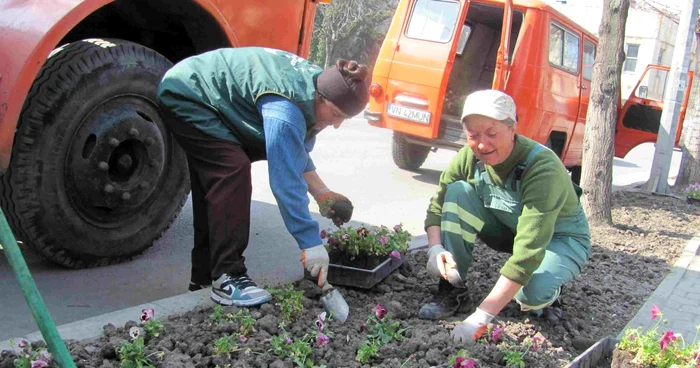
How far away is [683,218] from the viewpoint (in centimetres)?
755

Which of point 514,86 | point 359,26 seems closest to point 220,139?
point 514,86

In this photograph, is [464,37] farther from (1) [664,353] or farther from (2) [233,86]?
(1) [664,353]

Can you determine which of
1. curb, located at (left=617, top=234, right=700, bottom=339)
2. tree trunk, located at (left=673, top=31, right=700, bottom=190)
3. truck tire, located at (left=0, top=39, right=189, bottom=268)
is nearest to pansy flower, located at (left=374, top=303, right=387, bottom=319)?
curb, located at (left=617, top=234, right=700, bottom=339)

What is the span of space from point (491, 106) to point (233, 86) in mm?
1146

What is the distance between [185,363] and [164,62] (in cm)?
211

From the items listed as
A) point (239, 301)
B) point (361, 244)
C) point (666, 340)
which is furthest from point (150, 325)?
point (666, 340)

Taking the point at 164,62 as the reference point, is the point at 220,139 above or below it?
below

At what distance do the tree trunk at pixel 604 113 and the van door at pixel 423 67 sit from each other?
6.32ft

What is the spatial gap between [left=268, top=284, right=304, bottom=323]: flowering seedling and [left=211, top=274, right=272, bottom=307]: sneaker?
0.04 m

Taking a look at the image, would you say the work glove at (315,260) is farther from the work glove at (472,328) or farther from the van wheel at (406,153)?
the van wheel at (406,153)

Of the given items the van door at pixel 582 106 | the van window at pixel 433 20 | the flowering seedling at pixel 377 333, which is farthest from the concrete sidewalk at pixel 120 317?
the van door at pixel 582 106

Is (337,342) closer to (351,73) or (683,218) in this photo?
(351,73)

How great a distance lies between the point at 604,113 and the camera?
6359mm

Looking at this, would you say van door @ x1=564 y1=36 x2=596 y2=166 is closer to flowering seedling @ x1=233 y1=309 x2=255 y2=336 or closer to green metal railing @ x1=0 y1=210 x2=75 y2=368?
flowering seedling @ x1=233 y1=309 x2=255 y2=336
